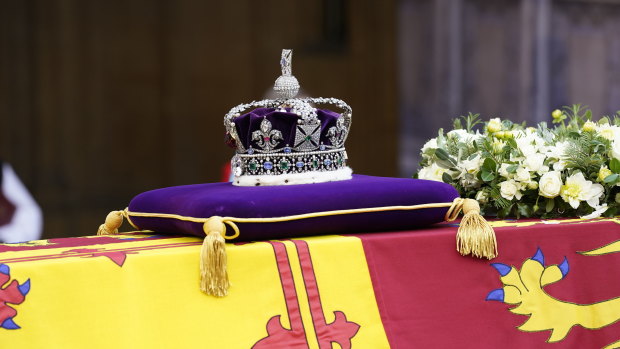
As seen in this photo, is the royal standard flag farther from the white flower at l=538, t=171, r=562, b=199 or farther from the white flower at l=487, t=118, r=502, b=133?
the white flower at l=487, t=118, r=502, b=133

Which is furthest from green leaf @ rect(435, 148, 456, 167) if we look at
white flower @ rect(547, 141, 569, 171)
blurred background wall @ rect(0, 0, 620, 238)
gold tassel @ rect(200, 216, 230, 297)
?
blurred background wall @ rect(0, 0, 620, 238)

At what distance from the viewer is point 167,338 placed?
5.62ft

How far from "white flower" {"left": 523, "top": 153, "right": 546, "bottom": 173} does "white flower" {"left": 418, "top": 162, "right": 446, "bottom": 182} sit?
0.71 feet

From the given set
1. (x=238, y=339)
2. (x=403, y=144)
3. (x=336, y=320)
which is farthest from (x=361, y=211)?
(x=403, y=144)

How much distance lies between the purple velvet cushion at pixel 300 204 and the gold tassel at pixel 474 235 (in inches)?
2.2

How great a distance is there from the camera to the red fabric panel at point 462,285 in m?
1.94

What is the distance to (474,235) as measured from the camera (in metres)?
1.97

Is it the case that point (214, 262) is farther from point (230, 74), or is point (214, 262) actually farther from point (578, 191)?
point (230, 74)

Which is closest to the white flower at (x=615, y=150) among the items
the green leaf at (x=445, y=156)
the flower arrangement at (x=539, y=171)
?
the flower arrangement at (x=539, y=171)

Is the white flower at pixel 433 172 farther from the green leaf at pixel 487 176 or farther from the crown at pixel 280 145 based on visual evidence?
the crown at pixel 280 145

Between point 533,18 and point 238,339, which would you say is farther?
point 533,18

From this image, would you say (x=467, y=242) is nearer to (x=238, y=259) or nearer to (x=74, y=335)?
(x=238, y=259)

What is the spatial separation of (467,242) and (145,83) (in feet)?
8.36

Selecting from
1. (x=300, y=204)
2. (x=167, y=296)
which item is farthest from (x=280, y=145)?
(x=167, y=296)
